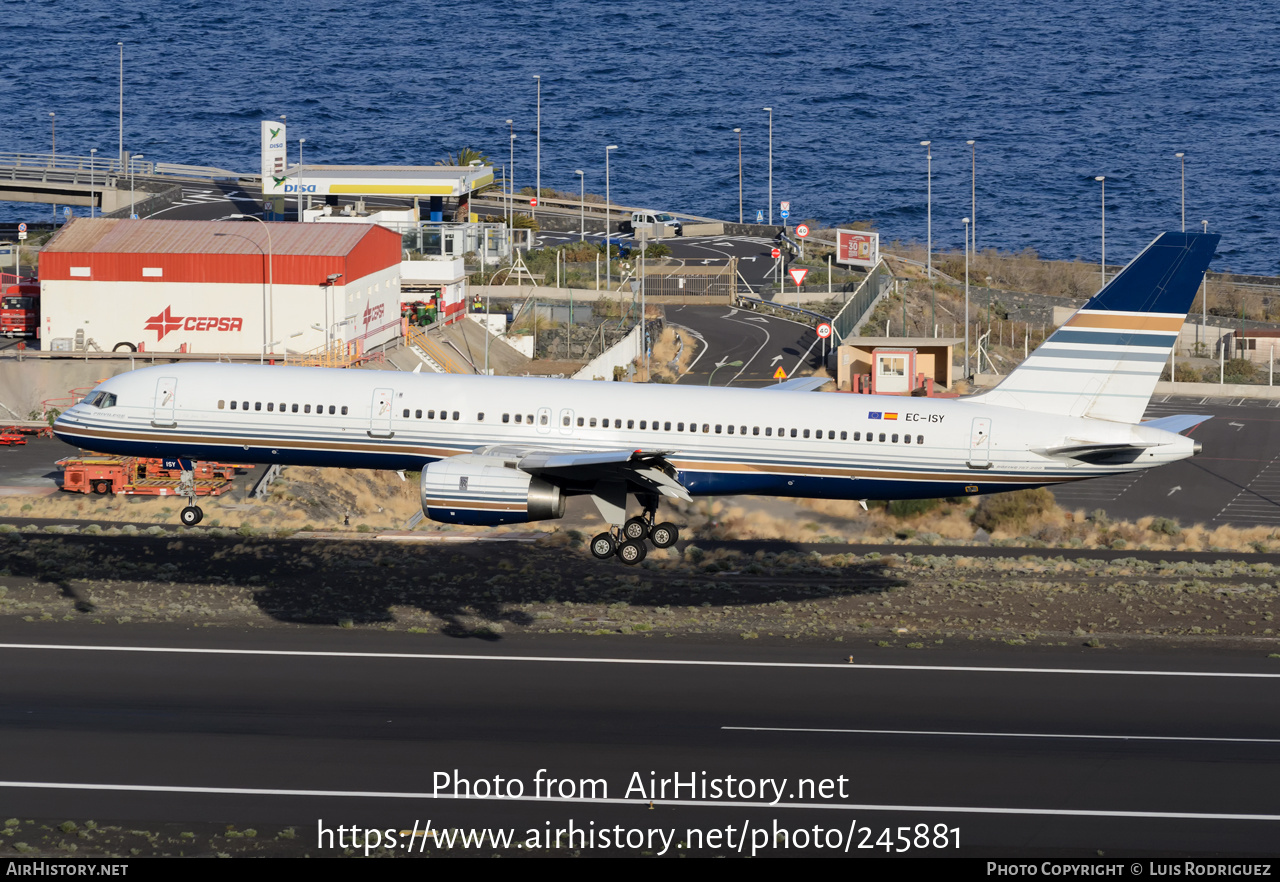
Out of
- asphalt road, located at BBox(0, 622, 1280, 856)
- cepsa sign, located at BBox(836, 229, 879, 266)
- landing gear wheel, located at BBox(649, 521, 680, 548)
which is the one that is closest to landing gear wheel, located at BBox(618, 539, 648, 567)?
landing gear wheel, located at BBox(649, 521, 680, 548)

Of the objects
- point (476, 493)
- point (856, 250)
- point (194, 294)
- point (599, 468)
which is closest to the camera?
point (476, 493)

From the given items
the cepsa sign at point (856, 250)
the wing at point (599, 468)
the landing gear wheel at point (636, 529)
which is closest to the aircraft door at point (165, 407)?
the wing at point (599, 468)

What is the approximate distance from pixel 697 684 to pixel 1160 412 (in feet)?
220

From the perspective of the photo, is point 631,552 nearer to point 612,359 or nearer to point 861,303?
point 612,359

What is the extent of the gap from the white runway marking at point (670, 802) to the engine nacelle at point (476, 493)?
10.9 meters

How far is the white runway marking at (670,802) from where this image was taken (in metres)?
31.6

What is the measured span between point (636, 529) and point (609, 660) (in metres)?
5.09

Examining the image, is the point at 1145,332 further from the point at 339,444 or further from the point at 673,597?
the point at 339,444

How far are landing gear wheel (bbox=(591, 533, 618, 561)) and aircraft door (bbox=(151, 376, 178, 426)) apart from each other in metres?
14.3

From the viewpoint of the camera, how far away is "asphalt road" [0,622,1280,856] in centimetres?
3122

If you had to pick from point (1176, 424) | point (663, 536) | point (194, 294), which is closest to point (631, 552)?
point (663, 536)

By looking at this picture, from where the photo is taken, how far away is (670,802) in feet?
104

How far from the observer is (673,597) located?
5091 centimetres

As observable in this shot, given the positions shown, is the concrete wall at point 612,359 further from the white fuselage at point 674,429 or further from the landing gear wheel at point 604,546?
the landing gear wheel at point 604,546
